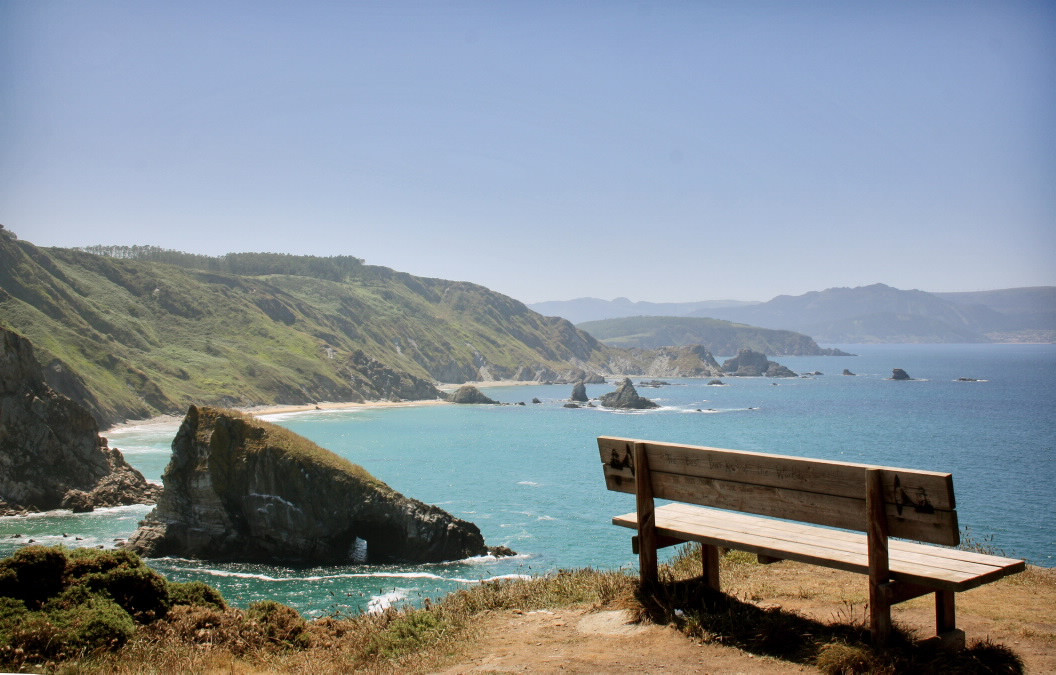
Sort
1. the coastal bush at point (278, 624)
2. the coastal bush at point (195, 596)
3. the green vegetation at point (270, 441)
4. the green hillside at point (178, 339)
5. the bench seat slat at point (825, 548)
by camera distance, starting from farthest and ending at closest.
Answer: the green hillside at point (178, 339) < the green vegetation at point (270, 441) < the coastal bush at point (195, 596) < the coastal bush at point (278, 624) < the bench seat slat at point (825, 548)

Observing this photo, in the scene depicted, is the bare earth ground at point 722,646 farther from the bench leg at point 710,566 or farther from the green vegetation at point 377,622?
the bench leg at point 710,566

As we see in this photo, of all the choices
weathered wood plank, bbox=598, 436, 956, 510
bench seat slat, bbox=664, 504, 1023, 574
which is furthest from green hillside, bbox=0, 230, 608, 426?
bench seat slat, bbox=664, 504, 1023, 574

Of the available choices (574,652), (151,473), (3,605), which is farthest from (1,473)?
(574,652)

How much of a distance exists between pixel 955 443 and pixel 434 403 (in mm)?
92801

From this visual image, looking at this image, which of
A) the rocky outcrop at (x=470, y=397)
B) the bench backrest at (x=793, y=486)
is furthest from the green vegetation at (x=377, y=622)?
the rocky outcrop at (x=470, y=397)

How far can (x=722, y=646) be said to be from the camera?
19.3 ft

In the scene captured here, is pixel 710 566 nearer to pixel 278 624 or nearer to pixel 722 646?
pixel 722 646

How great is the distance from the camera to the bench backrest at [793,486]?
16.1 feet

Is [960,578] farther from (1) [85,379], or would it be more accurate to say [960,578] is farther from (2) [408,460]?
(1) [85,379]

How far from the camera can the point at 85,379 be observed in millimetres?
89062

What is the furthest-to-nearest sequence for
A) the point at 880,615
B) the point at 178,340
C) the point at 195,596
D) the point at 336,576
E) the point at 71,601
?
the point at 178,340, the point at 336,576, the point at 195,596, the point at 71,601, the point at 880,615

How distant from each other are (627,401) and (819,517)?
116 m

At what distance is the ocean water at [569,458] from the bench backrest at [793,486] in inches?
326

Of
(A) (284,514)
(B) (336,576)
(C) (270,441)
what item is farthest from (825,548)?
(C) (270,441)
